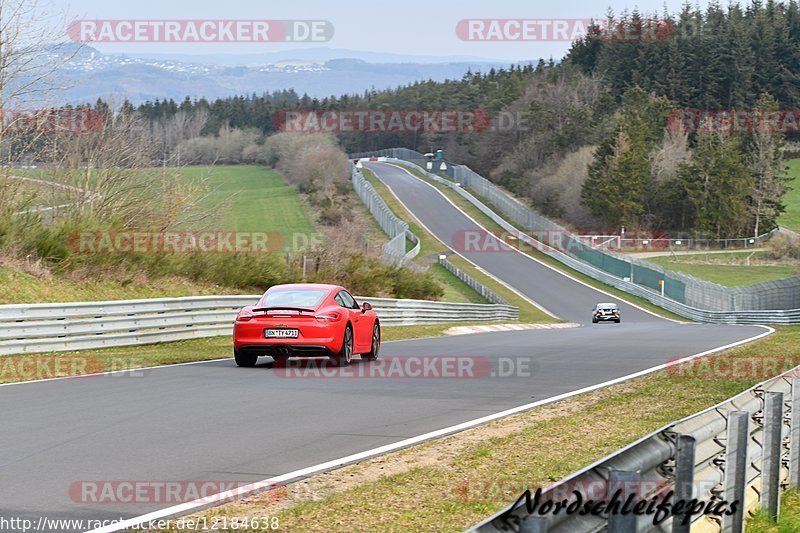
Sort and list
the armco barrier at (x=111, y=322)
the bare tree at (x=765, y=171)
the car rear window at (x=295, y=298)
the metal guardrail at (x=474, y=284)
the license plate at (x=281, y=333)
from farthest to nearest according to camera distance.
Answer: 1. the bare tree at (x=765, y=171)
2. the metal guardrail at (x=474, y=284)
3. the armco barrier at (x=111, y=322)
4. the car rear window at (x=295, y=298)
5. the license plate at (x=281, y=333)

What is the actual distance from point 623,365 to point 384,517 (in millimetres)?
14020

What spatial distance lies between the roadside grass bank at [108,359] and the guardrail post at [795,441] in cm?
1025

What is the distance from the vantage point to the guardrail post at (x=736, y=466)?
6.79 m

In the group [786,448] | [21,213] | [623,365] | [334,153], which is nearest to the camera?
[786,448]

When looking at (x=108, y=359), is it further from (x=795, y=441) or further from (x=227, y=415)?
(x=795, y=441)

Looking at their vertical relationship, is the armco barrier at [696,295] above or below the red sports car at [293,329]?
below

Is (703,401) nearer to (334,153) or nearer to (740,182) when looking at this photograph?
(740,182)

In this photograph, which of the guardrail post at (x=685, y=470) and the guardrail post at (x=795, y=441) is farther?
the guardrail post at (x=795, y=441)

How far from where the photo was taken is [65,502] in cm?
736

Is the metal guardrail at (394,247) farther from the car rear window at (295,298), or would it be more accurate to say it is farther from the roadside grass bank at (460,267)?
the car rear window at (295,298)

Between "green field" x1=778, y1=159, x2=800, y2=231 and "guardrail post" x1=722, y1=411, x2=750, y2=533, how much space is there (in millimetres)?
105389

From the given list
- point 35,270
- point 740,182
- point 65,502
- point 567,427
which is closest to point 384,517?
point 65,502

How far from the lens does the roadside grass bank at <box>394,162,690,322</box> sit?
66312 mm

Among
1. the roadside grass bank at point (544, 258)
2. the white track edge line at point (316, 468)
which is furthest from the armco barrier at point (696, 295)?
the white track edge line at point (316, 468)
